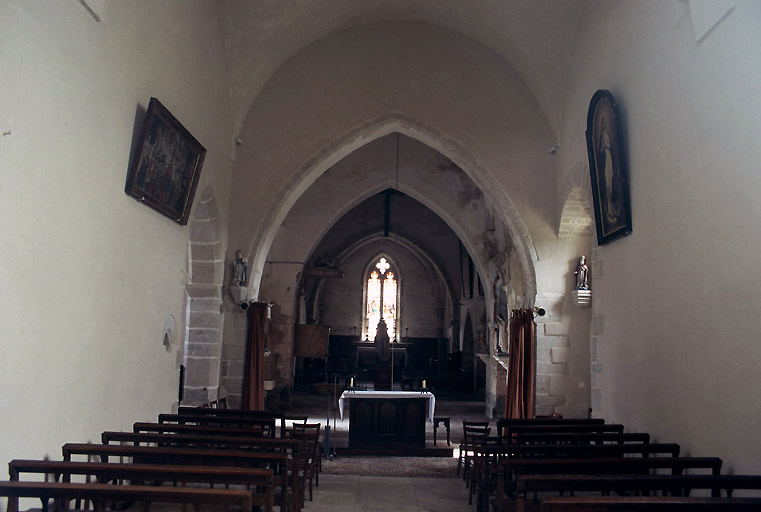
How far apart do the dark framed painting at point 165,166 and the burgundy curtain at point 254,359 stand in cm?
286

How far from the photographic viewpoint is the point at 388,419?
952cm

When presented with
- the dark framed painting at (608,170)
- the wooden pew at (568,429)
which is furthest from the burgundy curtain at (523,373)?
the wooden pew at (568,429)

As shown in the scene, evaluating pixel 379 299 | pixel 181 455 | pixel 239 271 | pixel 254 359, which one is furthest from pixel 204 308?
pixel 379 299

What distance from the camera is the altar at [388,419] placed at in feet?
30.9

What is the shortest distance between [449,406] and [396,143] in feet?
21.6

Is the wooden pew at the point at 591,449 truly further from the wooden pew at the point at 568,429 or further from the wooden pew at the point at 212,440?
the wooden pew at the point at 212,440

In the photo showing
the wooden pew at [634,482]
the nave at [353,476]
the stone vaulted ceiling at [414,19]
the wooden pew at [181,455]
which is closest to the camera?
the nave at [353,476]

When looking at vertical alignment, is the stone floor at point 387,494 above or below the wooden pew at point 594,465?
below

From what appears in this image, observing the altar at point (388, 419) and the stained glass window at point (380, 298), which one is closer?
the altar at point (388, 419)

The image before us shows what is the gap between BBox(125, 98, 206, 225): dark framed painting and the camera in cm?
563

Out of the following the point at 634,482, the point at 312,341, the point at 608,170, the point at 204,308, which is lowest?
the point at 634,482

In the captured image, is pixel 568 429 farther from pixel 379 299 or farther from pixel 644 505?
pixel 379 299

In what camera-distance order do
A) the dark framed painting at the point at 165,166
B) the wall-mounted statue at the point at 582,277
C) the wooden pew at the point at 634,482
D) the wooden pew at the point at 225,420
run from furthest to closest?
the wall-mounted statue at the point at 582,277 → the wooden pew at the point at 225,420 → the dark framed painting at the point at 165,166 → the wooden pew at the point at 634,482

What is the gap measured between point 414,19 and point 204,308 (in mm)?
5542
